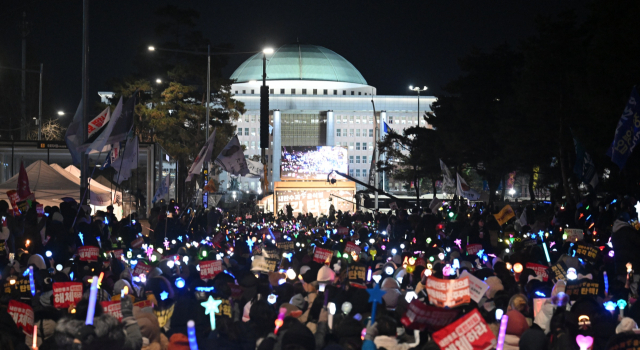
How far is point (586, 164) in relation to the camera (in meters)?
25.0

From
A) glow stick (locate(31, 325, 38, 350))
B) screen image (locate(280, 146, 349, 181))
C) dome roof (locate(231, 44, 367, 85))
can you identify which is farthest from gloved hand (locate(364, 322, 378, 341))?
A: dome roof (locate(231, 44, 367, 85))

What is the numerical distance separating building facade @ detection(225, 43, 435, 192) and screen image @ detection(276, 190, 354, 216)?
78442 mm

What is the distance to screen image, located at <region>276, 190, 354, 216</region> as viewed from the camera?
46.3m

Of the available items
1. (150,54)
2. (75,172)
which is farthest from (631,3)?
(150,54)

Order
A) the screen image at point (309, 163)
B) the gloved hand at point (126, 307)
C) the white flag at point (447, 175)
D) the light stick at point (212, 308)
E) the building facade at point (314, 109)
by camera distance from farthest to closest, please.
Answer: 1. the building facade at point (314, 109)
2. the screen image at point (309, 163)
3. the white flag at point (447, 175)
4. the light stick at point (212, 308)
5. the gloved hand at point (126, 307)

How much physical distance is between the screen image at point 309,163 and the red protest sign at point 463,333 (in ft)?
151

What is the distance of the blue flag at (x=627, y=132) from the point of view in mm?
16405

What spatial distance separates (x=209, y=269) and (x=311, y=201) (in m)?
35.1

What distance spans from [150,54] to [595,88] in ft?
98.8

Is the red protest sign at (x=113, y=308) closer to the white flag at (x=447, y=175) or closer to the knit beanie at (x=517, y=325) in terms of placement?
the knit beanie at (x=517, y=325)

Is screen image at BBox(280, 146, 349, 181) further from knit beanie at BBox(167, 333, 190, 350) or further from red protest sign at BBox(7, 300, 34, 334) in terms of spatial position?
knit beanie at BBox(167, 333, 190, 350)

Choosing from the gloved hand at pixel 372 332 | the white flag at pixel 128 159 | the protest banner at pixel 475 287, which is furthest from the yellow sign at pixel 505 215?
the gloved hand at pixel 372 332

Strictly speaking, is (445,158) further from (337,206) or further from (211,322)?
(211,322)

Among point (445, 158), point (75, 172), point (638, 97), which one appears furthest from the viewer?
point (445, 158)
